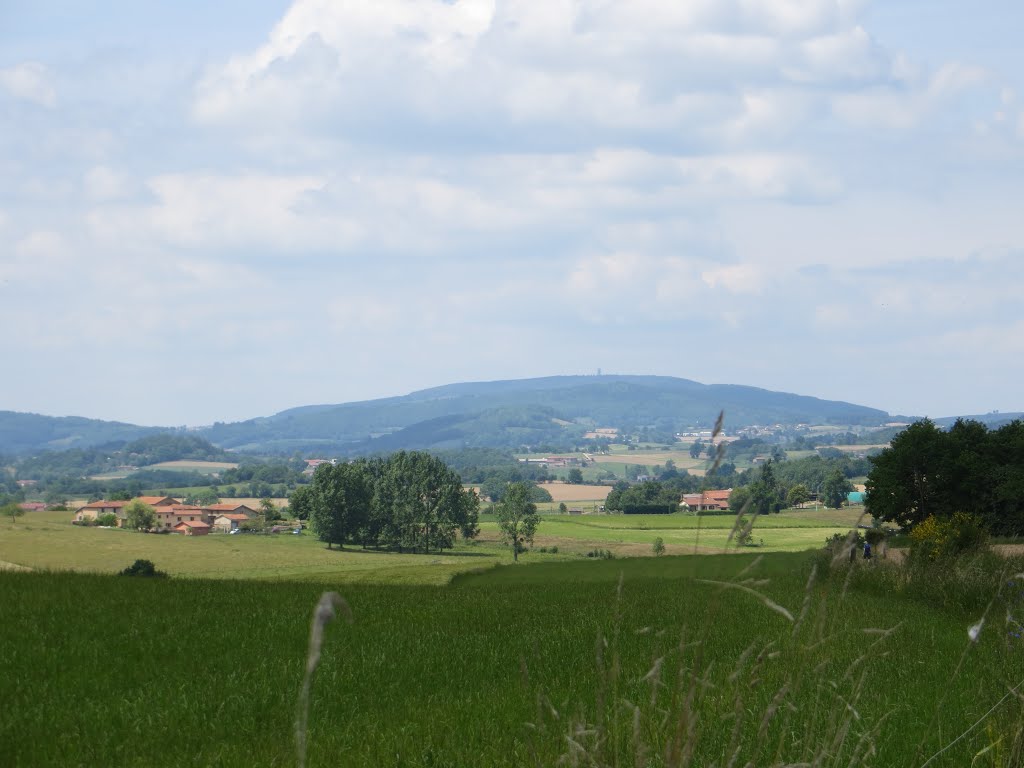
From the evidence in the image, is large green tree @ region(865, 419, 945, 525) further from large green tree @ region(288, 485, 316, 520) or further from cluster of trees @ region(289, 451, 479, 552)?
large green tree @ region(288, 485, 316, 520)

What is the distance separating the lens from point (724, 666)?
13.5m

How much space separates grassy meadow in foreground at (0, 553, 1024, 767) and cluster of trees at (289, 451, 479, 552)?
→ 357 ft

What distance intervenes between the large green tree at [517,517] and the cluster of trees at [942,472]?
63481mm

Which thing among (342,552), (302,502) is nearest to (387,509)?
(302,502)

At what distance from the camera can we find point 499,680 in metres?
13.6

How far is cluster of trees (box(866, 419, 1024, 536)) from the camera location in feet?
185

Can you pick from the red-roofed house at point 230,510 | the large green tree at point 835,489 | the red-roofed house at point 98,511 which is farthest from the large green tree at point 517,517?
the red-roofed house at point 230,510

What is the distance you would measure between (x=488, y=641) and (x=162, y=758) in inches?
323

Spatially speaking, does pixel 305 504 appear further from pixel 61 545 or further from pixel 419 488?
pixel 61 545

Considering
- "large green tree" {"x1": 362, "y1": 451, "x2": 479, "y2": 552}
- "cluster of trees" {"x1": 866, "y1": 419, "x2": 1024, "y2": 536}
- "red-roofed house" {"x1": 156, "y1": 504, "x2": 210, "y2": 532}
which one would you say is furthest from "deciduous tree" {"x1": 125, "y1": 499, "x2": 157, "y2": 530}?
"cluster of trees" {"x1": 866, "y1": 419, "x2": 1024, "y2": 536}

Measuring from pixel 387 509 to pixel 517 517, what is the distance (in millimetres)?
23154

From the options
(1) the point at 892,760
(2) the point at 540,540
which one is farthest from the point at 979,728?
(2) the point at 540,540

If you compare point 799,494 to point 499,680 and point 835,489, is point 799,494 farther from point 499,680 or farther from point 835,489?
point 835,489

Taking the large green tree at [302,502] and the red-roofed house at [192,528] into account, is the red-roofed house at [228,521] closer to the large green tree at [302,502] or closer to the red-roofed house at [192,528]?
the red-roofed house at [192,528]
